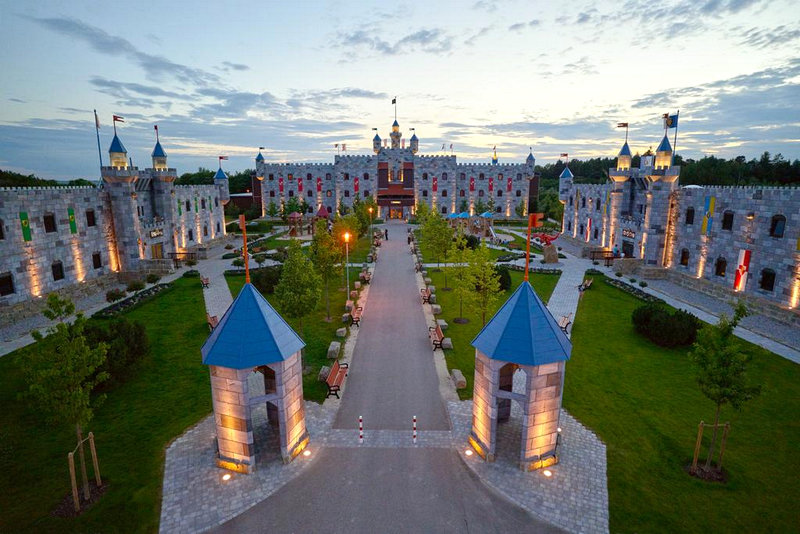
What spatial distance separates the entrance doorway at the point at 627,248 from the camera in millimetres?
42281

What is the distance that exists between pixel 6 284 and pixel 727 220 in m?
48.0

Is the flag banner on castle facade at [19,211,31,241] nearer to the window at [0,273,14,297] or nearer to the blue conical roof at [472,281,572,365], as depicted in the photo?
the window at [0,273,14,297]

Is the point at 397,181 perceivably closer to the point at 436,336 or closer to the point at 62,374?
the point at 436,336

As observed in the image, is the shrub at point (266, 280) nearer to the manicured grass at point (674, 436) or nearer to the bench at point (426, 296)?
the bench at point (426, 296)

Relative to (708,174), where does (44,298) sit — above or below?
below

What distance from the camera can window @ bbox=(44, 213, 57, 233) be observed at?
28.5 meters

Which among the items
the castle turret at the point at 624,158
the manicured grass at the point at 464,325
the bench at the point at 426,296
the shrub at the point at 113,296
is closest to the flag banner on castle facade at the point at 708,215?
the manicured grass at the point at 464,325

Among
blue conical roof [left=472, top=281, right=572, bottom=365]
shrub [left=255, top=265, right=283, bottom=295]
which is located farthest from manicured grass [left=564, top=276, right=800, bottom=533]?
shrub [left=255, top=265, right=283, bottom=295]

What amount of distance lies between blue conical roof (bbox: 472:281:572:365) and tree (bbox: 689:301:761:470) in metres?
4.09

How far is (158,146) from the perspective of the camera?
4306cm

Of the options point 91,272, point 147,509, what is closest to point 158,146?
point 91,272

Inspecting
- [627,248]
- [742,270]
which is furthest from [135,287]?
[627,248]

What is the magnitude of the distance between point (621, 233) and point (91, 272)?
4816 cm

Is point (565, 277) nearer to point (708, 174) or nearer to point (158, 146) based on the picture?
point (158, 146)
